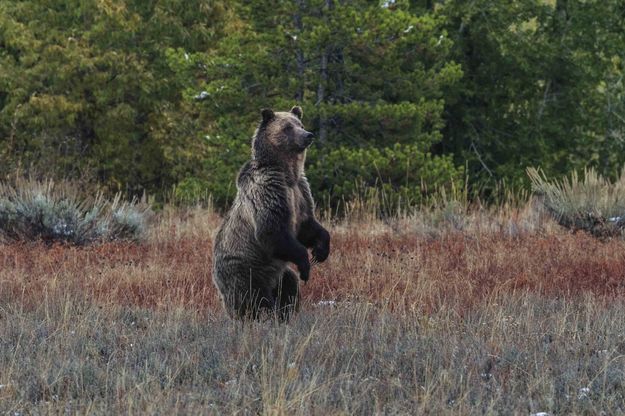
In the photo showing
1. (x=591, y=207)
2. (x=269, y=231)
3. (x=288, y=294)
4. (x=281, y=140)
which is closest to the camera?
(x=269, y=231)

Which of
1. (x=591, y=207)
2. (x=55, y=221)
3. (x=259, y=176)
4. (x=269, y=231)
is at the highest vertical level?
(x=259, y=176)

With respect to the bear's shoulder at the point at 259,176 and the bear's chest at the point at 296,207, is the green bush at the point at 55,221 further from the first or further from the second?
the bear's chest at the point at 296,207

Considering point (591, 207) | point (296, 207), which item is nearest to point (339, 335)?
point (296, 207)

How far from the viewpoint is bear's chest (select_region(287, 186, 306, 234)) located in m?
7.74

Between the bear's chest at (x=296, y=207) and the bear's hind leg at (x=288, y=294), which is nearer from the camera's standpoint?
the bear's chest at (x=296, y=207)

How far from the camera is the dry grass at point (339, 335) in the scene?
549cm

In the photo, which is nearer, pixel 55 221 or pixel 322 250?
pixel 322 250

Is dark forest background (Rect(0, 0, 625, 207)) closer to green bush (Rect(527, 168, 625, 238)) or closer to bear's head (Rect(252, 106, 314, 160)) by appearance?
green bush (Rect(527, 168, 625, 238))

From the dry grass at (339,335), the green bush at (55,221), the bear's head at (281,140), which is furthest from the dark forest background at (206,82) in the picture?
the bear's head at (281,140)

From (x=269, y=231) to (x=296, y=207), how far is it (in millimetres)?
481

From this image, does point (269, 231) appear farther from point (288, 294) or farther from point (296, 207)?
point (288, 294)

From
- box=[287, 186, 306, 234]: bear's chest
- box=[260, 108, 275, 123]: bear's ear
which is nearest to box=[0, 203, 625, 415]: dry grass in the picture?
box=[287, 186, 306, 234]: bear's chest

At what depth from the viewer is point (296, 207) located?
796cm

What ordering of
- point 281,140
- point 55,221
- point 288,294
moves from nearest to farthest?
point 281,140, point 288,294, point 55,221
